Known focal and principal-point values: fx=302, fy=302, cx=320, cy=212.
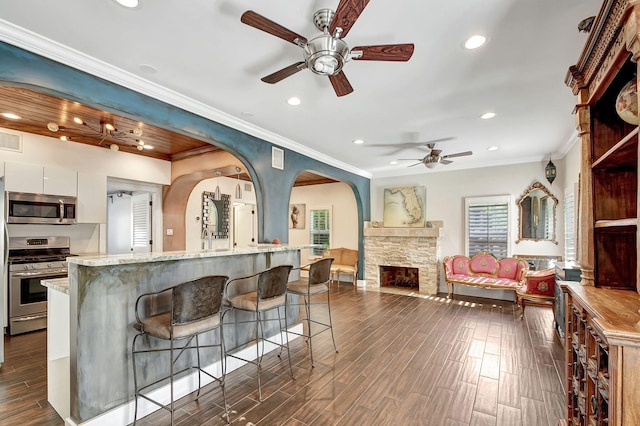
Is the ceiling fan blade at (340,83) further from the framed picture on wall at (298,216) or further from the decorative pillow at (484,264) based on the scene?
the framed picture on wall at (298,216)

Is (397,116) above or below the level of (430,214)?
above

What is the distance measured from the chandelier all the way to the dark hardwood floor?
2.64m

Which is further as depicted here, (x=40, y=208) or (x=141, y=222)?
(x=141, y=222)

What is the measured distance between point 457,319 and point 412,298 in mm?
1391

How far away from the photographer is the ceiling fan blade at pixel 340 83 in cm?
220

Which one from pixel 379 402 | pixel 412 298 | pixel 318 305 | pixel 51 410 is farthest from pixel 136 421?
pixel 412 298

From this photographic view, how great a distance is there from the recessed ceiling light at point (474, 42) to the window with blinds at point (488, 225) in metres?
4.52

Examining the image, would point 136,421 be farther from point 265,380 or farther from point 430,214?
point 430,214

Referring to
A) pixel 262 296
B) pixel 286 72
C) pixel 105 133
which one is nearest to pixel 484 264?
pixel 262 296

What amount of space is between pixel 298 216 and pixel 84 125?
5273 mm

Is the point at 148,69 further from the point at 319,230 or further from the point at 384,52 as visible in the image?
the point at 319,230

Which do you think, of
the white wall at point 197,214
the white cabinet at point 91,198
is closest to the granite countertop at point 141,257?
the white cabinet at point 91,198

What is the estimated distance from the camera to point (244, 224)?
7734mm

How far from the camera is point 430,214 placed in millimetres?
6750
